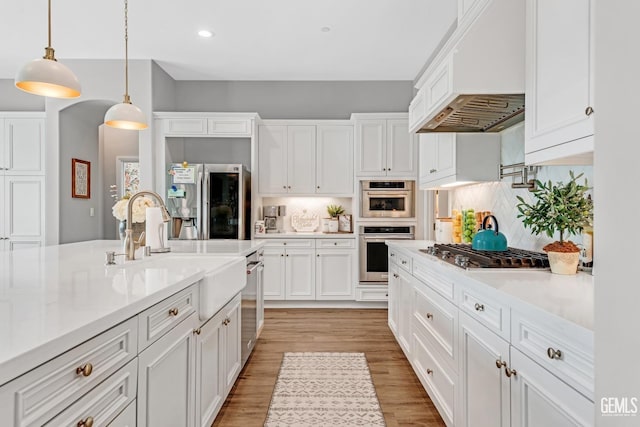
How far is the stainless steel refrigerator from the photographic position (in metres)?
4.50

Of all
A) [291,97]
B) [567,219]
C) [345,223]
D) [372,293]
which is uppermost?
[291,97]

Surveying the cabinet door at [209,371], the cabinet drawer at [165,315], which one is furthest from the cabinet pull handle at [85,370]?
the cabinet door at [209,371]

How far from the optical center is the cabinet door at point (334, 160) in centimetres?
485

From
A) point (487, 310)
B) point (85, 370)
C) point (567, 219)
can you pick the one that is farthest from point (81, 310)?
point (567, 219)

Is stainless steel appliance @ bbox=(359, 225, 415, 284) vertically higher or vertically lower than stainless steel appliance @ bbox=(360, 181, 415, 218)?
lower

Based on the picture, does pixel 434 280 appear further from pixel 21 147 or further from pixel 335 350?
pixel 21 147

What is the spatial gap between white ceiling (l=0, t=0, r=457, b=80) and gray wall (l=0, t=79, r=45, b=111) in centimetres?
14

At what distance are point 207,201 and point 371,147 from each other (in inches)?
84.6

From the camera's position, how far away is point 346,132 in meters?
4.86

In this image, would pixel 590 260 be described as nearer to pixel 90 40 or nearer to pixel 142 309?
pixel 142 309

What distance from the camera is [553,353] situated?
1.04 meters

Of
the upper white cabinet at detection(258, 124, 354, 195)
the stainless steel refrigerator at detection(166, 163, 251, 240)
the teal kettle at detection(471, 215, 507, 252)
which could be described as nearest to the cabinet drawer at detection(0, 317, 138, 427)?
the teal kettle at detection(471, 215, 507, 252)

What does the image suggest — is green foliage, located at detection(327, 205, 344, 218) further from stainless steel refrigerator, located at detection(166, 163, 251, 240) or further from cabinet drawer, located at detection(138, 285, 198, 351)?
cabinet drawer, located at detection(138, 285, 198, 351)

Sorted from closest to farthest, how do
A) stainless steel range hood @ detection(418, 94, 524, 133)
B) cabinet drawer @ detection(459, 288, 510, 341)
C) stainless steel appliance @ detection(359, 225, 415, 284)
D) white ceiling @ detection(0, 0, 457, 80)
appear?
cabinet drawer @ detection(459, 288, 510, 341), stainless steel range hood @ detection(418, 94, 524, 133), white ceiling @ detection(0, 0, 457, 80), stainless steel appliance @ detection(359, 225, 415, 284)
